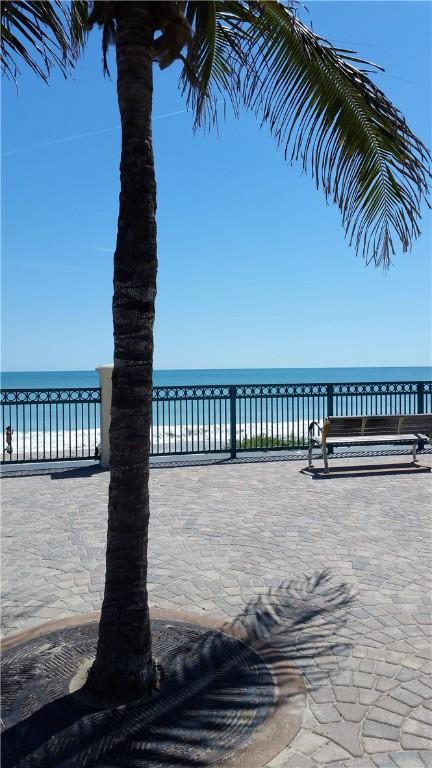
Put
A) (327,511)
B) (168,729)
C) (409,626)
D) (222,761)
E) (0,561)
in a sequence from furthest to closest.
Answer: (327,511)
(0,561)
(409,626)
(168,729)
(222,761)

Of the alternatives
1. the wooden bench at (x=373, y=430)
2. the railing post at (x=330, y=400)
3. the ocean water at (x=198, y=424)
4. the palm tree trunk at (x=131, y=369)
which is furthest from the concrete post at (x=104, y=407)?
the palm tree trunk at (x=131, y=369)

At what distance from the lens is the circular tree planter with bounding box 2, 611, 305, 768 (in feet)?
9.09

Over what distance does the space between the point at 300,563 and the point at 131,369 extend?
10.2 feet

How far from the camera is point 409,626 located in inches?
162

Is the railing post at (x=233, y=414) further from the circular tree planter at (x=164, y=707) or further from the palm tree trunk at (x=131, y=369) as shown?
the palm tree trunk at (x=131, y=369)

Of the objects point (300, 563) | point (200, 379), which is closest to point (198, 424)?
point (300, 563)

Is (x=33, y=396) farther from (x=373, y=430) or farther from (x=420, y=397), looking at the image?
(x=420, y=397)

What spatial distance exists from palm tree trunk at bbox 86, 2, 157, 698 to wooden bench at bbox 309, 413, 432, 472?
23.3ft

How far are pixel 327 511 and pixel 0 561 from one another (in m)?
4.00

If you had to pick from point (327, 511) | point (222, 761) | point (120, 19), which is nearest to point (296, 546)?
point (327, 511)

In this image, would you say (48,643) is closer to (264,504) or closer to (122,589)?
(122,589)

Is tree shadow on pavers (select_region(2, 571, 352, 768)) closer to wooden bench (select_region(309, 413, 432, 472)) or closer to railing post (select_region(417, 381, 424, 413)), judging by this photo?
wooden bench (select_region(309, 413, 432, 472))

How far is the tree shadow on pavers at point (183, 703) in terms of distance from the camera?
2.78m

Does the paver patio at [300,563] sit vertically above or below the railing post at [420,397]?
below
